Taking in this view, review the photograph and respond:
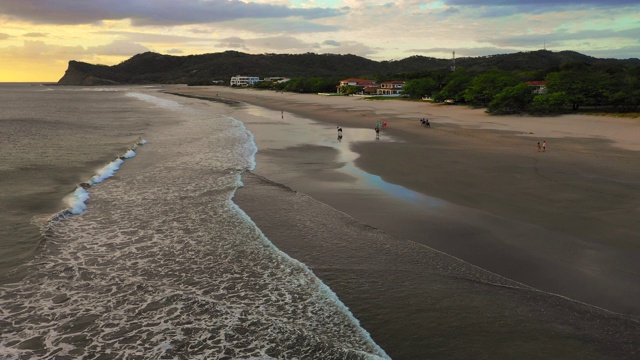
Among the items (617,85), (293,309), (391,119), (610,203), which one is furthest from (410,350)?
(617,85)

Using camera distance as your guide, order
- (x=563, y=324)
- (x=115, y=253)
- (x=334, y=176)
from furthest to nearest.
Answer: (x=334, y=176)
(x=115, y=253)
(x=563, y=324)

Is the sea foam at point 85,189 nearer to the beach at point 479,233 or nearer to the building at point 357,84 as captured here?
the beach at point 479,233

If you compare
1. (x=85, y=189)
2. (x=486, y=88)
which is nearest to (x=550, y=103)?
(x=486, y=88)

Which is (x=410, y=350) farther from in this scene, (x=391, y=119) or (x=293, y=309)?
(x=391, y=119)

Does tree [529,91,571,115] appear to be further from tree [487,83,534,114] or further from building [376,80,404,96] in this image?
building [376,80,404,96]

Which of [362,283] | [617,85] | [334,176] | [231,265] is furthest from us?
[617,85]

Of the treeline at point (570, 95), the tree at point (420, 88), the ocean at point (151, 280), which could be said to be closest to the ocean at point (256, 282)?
the ocean at point (151, 280)

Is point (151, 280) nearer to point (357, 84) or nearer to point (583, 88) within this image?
point (583, 88)
